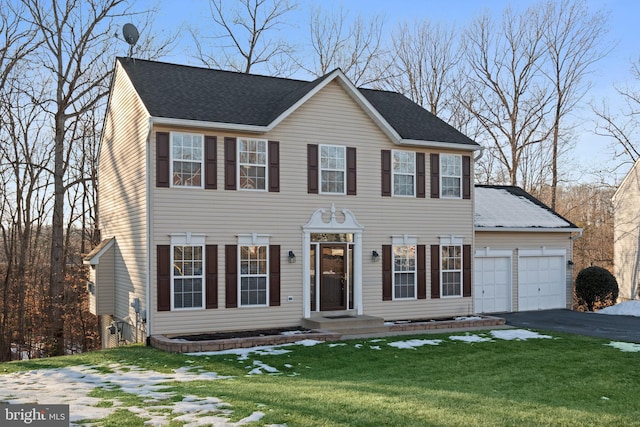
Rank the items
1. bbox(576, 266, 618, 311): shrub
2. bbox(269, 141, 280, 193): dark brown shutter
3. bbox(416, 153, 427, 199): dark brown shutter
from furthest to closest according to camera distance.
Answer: bbox(576, 266, 618, 311): shrub, bbox(416, 153, 427, 199): dark brown shutter, bbox(269, 141, 280, 193): dark brown shutter

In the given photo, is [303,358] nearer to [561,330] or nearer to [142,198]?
[142,198]

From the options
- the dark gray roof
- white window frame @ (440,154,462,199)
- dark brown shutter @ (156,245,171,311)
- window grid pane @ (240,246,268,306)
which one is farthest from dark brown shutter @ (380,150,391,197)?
dark brown shutter @ (156,245,171,311)

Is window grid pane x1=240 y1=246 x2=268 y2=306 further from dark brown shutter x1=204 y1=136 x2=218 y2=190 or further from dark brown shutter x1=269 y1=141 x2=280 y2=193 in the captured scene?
dark brown shutter x1=204 y1=136 x2=218 y2=190

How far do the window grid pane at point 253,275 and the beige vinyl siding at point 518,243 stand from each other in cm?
807

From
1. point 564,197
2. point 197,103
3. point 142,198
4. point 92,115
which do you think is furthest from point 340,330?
point 564,197

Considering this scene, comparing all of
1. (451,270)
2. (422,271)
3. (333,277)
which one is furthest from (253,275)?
(451,270)

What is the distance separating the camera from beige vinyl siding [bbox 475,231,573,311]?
20203 mm

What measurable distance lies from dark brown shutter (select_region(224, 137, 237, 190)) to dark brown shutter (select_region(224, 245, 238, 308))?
1562 mm

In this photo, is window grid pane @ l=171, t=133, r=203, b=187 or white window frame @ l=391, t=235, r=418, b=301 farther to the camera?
white window frame @ l=391, t=235, r=418, b=301

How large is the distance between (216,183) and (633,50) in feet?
88.9

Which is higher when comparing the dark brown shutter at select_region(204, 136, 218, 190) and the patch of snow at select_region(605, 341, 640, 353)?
the dark brown shutter at select_region(204, 136, 218, 190)

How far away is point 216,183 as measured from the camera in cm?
1490

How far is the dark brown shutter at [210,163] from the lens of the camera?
14789 mm

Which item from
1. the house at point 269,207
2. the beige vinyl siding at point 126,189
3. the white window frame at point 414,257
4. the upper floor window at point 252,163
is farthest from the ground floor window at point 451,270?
the beige vinyl siding at point 126,189
